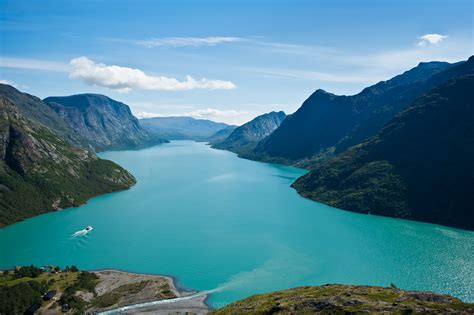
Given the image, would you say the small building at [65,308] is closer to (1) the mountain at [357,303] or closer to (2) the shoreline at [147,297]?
(2) the shoreline at [147,297]

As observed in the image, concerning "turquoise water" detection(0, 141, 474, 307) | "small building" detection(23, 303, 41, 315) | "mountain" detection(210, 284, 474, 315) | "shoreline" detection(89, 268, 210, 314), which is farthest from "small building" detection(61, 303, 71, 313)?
"mountain" detection(210, 284, 474, 315)

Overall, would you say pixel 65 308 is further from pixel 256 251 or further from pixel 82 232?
pixel 82 232

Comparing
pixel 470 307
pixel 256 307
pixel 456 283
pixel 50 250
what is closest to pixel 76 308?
pixel 256 307

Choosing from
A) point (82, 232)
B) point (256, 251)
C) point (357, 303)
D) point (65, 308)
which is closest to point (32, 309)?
point (65, 308)

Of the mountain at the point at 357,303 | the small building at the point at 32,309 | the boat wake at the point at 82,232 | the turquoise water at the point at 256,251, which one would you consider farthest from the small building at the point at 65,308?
the boat wake at the point at 82,232

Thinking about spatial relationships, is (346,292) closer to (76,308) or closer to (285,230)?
(76,308)
